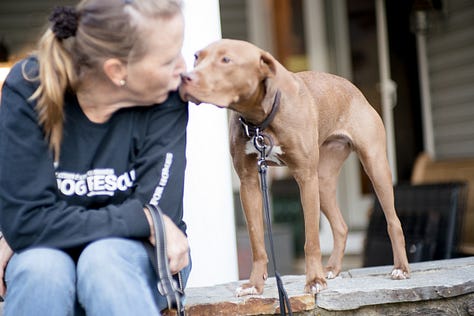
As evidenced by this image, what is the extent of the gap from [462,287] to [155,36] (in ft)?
4.71

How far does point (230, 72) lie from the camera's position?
2467 millimetres

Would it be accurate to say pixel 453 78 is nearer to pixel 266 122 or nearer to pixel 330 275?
pixel 330 275

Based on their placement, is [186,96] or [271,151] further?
[271,151]

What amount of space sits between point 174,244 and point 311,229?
64 cm

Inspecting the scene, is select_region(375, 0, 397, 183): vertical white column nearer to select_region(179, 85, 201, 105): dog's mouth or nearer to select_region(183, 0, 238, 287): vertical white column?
select_region(183, 0, 238, 287): vertical white column

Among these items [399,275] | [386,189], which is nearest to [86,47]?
[386,189]

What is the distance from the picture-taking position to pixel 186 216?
3.23 metres

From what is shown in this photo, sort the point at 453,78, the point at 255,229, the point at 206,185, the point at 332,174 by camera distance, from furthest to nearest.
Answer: the point at 453,78, the point at 206,185, the point at 332,174, the point at 255,229

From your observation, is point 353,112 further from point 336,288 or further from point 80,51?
point 80,51

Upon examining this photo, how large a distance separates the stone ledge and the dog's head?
0.70 metres

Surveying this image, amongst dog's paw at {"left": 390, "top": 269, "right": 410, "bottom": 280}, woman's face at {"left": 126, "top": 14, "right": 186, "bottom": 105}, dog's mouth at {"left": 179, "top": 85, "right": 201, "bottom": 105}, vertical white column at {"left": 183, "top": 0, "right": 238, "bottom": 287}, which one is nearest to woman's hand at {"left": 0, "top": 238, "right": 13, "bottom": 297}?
woman's face at {"left": 126, "top": 14, "right": 186, "bottom": 105}

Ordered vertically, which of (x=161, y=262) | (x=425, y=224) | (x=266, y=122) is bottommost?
(x=425, y=224)

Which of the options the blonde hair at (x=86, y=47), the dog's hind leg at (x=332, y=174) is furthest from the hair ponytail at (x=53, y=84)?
the dog's hind leg at (x=332, y=174)

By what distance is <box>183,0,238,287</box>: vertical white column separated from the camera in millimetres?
3232
